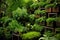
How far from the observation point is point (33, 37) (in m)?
4.88

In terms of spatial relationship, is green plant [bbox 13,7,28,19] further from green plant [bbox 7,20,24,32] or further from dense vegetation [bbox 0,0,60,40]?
green plant [bbox 7,20,24,32]

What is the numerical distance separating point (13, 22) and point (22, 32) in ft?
1.90

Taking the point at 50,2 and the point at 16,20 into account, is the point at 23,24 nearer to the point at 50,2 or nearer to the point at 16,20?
the point at 16,20

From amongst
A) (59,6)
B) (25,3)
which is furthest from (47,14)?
(25,3)

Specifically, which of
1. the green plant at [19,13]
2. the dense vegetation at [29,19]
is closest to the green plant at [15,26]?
the dense vegetation at [29,19]

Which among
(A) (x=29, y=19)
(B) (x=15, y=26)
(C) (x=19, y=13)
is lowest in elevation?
(B) (x=15, y=26)

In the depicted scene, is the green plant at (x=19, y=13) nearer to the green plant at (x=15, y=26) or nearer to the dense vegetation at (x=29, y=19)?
the dense vegetation at (x=29, y=19)

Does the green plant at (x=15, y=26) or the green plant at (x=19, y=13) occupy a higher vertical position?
the green plant at (x=19, y=13)

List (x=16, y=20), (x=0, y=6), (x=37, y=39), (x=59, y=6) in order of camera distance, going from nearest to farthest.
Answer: (x=59, y=6)
(x=37, y=39)
(x=16, y=20)
(x=0, y=6)

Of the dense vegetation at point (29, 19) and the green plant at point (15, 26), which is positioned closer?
the dense vegetation at point (29, 19)

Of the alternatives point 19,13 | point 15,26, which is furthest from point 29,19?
point 15,26

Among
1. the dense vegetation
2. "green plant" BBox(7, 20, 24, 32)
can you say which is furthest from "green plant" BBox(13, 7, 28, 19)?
"green plant" BBox(7, 20, 24, 32)

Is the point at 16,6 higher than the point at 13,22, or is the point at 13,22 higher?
the point at 16,6

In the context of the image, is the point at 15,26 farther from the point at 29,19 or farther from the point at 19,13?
the point at 29,19
